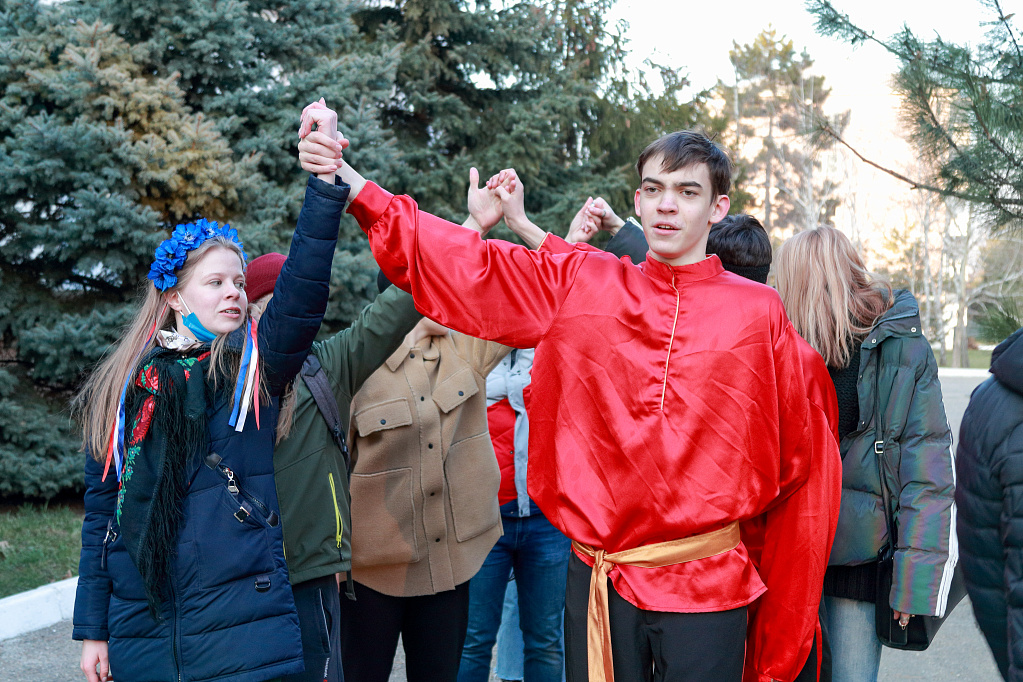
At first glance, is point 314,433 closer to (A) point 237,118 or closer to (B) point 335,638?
(B) point 335,638

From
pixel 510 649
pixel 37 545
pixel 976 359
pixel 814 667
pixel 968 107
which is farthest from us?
pixel 976 359

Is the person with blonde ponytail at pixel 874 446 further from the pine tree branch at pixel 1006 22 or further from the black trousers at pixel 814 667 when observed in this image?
the pine tree branch at pixel 1006 22

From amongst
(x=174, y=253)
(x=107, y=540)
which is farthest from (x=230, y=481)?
(x=174, y=253)

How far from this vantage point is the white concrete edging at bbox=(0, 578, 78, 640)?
489cm

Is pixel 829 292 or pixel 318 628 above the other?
pixel 829 292

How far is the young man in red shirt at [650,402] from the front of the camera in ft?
7.22

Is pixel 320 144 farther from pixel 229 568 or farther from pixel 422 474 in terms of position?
pixel 422 474

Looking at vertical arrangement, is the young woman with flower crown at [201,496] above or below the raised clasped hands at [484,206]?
below

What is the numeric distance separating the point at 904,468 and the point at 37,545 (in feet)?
18.7

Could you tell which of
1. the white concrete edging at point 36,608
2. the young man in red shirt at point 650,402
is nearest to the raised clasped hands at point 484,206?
the young man in red shirt at point 650,402

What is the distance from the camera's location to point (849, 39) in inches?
178

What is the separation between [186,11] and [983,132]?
6399 mm

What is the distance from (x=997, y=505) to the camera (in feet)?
7.75

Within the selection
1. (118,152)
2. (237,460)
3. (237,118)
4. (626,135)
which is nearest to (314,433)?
(237,460)
